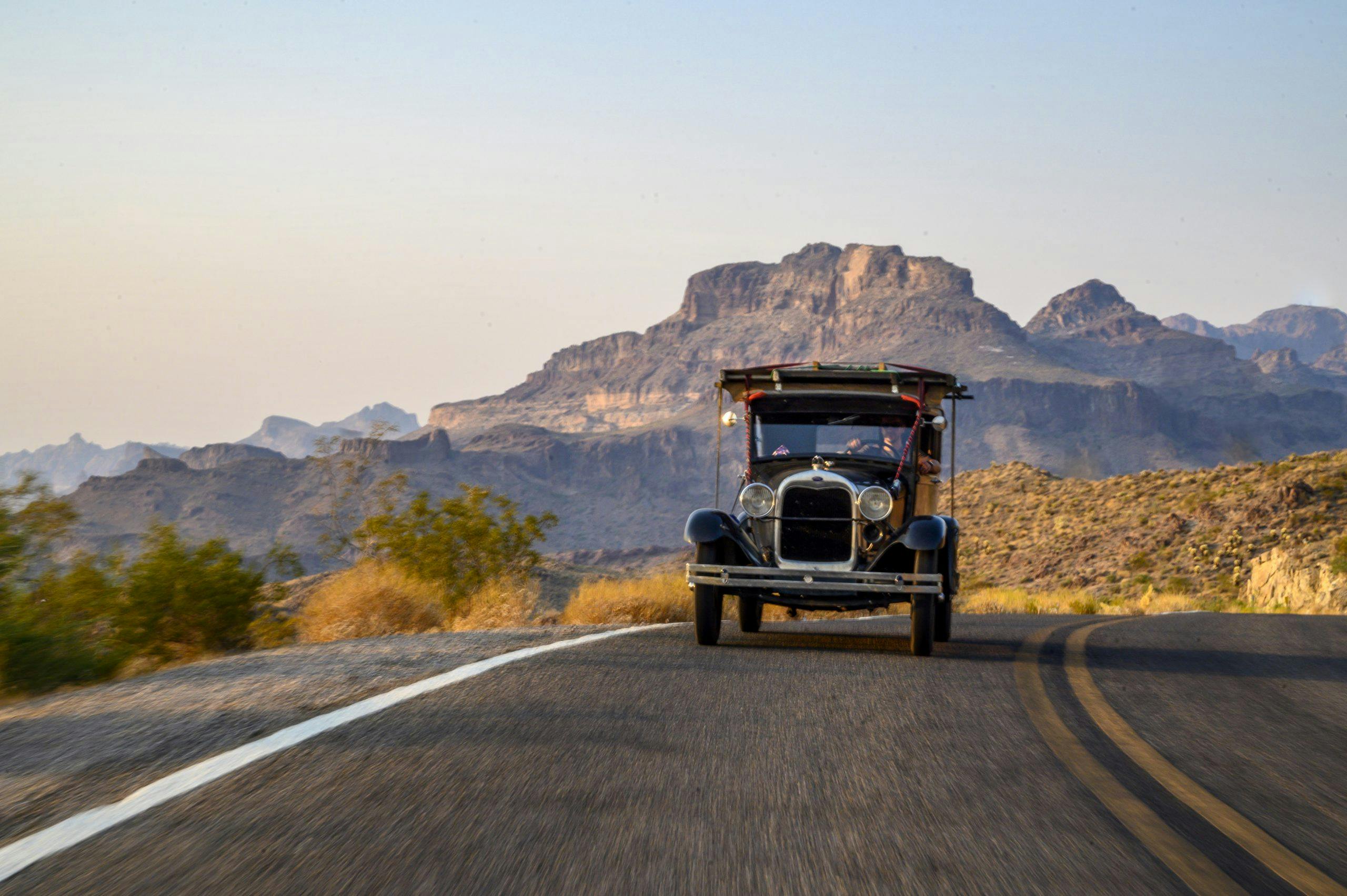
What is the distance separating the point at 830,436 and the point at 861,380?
65cm

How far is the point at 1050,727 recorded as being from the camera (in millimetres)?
6102

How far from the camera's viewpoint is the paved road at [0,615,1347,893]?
3.42 m

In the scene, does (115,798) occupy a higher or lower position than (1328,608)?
higher

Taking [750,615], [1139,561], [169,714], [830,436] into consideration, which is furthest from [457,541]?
[1139,561]

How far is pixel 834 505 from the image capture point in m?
10.1

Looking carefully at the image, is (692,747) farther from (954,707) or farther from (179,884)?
(179,884)

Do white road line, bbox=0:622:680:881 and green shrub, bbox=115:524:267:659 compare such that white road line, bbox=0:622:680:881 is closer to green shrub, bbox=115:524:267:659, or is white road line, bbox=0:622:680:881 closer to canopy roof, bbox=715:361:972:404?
canopy roof, bbox=715:361:972:404

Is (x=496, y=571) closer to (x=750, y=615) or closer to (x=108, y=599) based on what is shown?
(x=108, y=599)

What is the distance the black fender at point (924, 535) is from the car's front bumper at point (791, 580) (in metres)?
0.23

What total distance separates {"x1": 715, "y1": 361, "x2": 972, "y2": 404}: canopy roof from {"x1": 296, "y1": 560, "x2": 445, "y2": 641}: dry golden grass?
187 inches

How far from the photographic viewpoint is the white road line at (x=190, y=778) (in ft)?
11.4

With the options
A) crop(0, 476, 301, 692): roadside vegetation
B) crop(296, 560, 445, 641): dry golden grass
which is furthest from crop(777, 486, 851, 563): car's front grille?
crop(0, 476, 301, 692): roadside vegetation

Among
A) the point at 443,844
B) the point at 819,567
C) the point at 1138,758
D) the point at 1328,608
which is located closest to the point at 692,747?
the point at 443,844

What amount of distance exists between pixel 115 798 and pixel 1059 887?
3.35 meters
